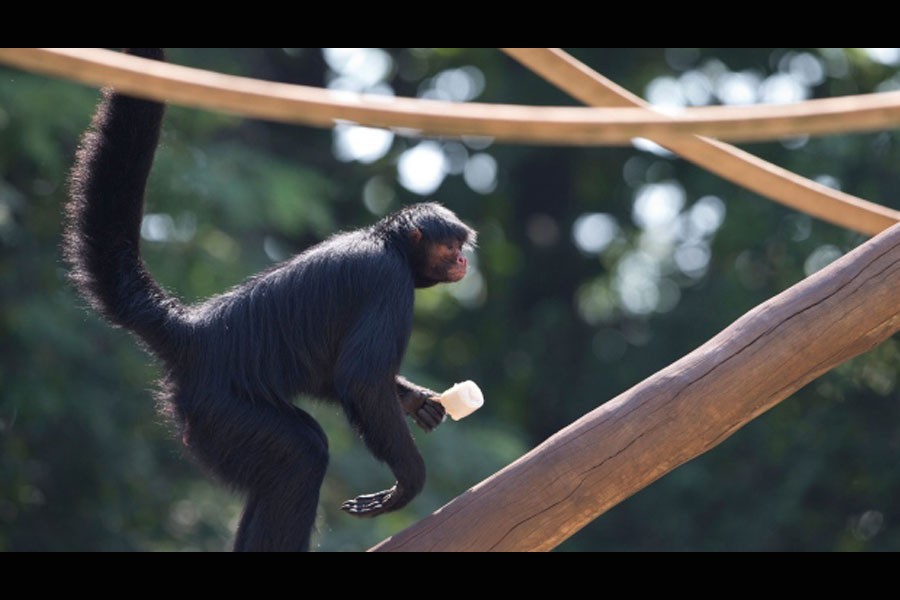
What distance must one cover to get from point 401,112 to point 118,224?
243 centimetres

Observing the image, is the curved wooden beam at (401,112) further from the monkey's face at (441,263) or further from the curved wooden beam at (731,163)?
the monkey's face at (441,263)

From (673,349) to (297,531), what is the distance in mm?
14136

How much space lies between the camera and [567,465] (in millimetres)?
4922

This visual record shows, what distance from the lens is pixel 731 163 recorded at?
21.1 ft

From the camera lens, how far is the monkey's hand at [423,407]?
575 centimetres

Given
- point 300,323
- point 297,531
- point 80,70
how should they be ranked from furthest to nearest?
point 300,323 < point 297,531 < point 80,70

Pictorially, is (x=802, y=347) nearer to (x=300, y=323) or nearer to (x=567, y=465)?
(x=567, y=465)

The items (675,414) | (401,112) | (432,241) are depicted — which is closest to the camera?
(401,112)

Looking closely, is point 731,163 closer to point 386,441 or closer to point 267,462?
point 386,441

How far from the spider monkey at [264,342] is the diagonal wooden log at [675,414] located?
1.81 feet

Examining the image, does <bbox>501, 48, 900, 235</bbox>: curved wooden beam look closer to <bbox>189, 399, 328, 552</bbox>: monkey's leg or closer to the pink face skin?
the pink face skin

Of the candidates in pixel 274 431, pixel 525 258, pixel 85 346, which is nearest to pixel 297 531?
pixel 274 431

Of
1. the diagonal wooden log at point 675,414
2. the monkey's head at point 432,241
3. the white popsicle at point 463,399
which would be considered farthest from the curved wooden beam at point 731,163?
the white popsicle at point 463,399

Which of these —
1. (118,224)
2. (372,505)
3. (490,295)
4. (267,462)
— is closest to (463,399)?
(372,505)
